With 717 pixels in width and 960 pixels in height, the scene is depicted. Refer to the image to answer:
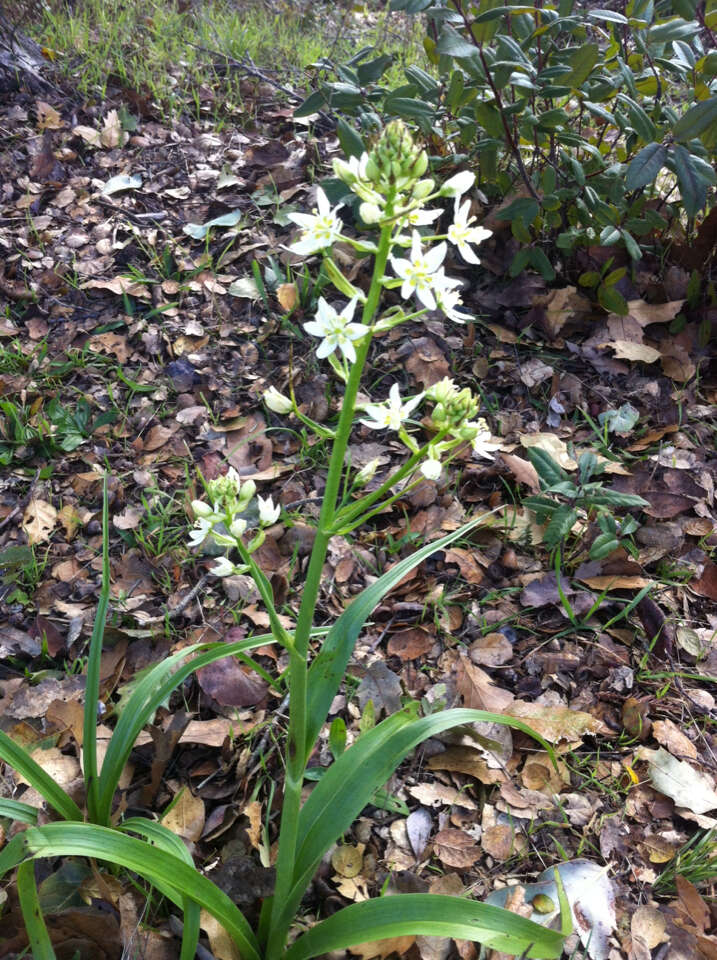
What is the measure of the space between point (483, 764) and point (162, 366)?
2431 millimetres

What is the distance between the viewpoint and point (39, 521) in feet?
9.52

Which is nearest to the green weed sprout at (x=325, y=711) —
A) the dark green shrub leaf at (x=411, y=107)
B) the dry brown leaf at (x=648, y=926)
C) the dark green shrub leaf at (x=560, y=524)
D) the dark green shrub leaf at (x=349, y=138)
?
the dry brown leaf at (x=648, y=926)

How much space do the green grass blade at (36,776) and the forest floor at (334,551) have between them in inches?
7.4

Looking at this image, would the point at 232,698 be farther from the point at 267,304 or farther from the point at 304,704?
the point at 267,304

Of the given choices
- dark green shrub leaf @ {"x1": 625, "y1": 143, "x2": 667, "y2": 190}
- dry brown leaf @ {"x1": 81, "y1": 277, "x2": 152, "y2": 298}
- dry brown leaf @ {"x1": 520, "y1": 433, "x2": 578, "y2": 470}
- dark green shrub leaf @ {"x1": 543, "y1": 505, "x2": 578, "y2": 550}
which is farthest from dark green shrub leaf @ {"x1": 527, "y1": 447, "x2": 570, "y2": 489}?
dry brown leaf @ {"x1": 81, "y1": 277, "x2": 152, "y2": 298}

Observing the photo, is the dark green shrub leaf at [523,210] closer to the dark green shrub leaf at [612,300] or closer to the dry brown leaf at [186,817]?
the dark green shrub leaf at [612,300]

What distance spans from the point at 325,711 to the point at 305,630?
0.81 feet

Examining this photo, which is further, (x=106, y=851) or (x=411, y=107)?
(x=411, y=107)

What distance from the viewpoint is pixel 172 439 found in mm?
3209

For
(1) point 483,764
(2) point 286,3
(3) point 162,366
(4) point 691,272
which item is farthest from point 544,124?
(2) point 286,3

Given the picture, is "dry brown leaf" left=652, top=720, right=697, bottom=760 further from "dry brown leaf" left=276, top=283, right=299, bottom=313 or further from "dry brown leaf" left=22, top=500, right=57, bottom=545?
"dry brown leaf" left=276, top=283, right=299, bottom=313

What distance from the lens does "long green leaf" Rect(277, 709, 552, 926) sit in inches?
60.8

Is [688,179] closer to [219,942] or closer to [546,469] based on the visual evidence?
[546,469]

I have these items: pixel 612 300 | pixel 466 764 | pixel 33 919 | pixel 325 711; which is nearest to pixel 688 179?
pixel 612 300
